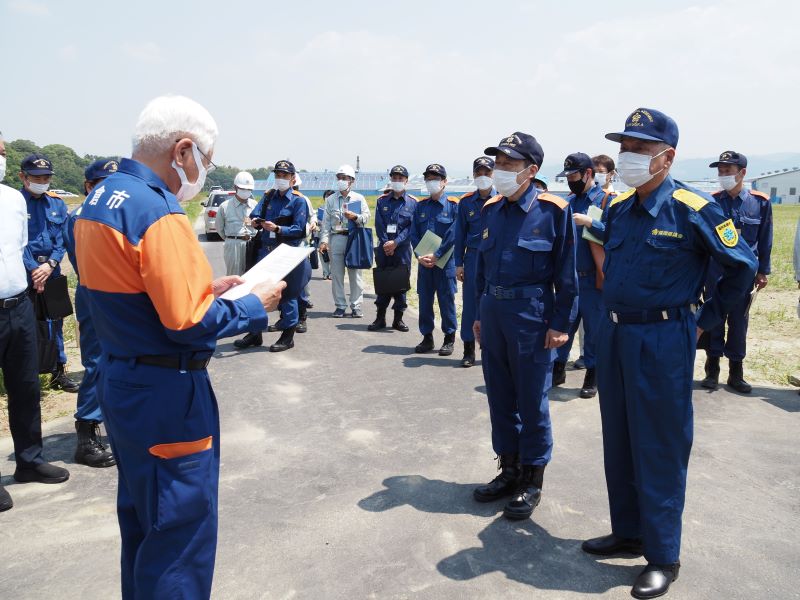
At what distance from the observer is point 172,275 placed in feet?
6.65

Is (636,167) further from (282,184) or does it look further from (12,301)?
(282,184)

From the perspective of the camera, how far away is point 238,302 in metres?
2.28

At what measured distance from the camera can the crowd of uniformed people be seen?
2.14 meters

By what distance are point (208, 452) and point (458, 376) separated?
4.75 metres

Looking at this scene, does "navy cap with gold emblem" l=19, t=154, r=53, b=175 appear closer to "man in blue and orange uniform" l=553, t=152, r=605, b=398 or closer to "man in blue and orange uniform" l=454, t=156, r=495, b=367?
"man in blue and orange uniform" l=454, t=156, r=495, b=367

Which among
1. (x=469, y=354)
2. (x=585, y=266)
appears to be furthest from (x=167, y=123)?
(x=469, y=354)

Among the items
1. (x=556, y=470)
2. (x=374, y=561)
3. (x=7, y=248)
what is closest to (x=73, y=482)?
(x=7, y=248)

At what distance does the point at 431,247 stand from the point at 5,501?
205 inches

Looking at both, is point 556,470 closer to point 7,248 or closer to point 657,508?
point 657,508

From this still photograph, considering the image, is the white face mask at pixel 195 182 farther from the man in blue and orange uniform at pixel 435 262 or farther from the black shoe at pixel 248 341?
the black shoe at pixel 248 341

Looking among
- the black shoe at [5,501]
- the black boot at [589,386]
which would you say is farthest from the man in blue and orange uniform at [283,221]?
the black shoe at [5,501]

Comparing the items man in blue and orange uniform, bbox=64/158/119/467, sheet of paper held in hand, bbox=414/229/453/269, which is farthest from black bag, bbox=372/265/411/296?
man in blue and orange uniform, bbox=64/158/119/467

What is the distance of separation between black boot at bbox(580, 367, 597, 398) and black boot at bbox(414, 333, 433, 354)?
7.17 feet

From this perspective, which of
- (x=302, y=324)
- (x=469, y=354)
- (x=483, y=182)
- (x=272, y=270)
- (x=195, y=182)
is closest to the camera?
(x=195, y=182)
